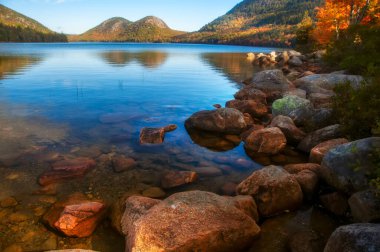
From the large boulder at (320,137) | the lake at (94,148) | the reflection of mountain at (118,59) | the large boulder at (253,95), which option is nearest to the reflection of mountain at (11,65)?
the lake at (94,148)

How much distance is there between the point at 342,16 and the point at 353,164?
4034 centimetres

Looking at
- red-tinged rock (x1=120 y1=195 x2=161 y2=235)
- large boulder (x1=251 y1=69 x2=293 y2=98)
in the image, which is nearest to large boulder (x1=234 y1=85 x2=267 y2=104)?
large boulder (x1=251 y1=69 x2=293 y2=98)

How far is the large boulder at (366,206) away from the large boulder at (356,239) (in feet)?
3.56

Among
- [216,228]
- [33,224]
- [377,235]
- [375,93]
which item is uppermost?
[375,93]

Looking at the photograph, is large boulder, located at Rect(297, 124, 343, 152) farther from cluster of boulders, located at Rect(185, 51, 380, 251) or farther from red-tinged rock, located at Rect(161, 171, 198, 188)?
red-tinged rock, located at Rect(161, 171, 198, 188)

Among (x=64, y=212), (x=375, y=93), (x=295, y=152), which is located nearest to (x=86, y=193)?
(x=64, y=212)

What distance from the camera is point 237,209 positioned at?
20.1 ft

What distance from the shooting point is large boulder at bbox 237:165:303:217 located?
7039 millimetres

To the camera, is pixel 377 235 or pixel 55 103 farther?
pixel 55 103

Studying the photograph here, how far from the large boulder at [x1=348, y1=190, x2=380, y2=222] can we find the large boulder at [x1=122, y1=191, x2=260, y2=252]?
217 centimetres

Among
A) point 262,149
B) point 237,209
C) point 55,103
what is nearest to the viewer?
point 237,209

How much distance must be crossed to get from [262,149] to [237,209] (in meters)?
5.34

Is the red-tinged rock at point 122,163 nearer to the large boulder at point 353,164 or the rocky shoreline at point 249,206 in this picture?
the rocky shoreline at point 249,206

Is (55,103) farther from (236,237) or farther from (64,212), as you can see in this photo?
(236,237)
